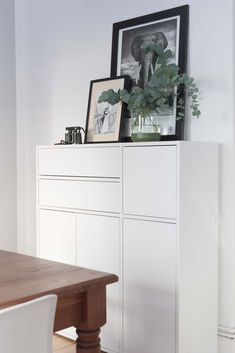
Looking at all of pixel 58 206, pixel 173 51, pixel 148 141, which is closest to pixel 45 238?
pixel 58 206

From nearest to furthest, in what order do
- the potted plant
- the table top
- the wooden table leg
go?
the table top
the wooden table leg
the potted plant

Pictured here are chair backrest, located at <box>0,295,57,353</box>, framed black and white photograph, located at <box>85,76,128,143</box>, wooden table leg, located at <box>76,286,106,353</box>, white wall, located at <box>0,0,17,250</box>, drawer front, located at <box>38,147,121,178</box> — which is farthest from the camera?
white wall, located at <box>0,0,17,250</box>

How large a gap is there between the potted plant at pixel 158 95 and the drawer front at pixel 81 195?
356mm

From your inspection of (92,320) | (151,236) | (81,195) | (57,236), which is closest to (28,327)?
(92,320)

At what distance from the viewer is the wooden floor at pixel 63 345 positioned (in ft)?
9.62

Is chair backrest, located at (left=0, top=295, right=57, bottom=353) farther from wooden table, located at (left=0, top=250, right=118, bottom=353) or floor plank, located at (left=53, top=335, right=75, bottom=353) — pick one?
floor plank, located at (left=53, top=335, right=75, bottom=353)

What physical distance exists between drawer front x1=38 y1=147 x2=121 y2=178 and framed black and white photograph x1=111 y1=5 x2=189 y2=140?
36 centimetres

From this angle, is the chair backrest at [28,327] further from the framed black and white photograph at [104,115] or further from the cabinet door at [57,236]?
the framed black and white photograph at [104,115]

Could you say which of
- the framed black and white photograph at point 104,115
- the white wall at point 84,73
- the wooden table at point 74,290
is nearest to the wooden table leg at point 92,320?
the wooden table at point 74,290

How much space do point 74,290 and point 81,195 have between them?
4.80ft

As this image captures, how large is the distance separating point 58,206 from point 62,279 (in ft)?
5.05

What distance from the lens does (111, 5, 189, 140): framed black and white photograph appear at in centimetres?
282

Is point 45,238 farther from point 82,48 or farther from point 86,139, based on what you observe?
point 82,48

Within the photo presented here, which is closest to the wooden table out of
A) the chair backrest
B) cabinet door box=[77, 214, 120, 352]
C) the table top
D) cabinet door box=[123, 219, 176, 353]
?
the table top
